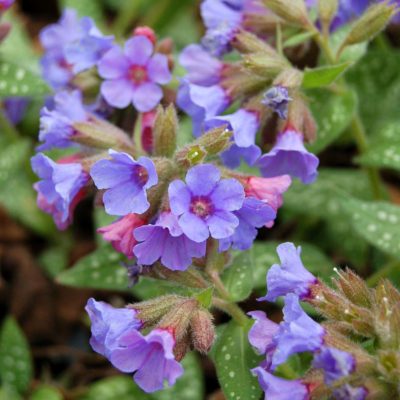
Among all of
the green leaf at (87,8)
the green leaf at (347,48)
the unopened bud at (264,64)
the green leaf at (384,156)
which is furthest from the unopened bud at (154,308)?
the green leaf at (87,8)

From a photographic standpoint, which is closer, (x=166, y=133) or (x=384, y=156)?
(x=166, y=133)

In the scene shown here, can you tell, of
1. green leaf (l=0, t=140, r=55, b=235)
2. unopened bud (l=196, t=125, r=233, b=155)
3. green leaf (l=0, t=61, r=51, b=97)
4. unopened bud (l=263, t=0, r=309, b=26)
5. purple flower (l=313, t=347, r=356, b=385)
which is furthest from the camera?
green leaf (l=0, t=140, r=55, b=235)

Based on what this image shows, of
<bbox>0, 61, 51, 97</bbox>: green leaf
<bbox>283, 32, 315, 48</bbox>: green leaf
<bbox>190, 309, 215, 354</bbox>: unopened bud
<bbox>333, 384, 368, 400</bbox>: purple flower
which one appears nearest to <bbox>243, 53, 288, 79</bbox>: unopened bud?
<bbox>283, 32, 315, 48</bbox>: green leaf

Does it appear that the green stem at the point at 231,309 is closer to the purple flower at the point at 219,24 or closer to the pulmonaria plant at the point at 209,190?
the pulmonaria plant at the point at 209,190

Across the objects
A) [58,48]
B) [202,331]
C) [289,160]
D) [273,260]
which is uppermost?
[289,160]

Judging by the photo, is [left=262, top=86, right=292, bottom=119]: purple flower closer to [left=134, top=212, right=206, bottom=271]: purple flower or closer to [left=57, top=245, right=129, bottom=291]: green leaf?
[left=134, top=212, right=206, bottom=271]: purple flower

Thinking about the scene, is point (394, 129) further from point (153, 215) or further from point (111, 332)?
point (111, 332)

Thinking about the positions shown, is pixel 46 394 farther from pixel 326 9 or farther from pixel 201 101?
pixel 326 9

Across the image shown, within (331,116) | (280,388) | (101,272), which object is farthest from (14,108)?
(280,388)
